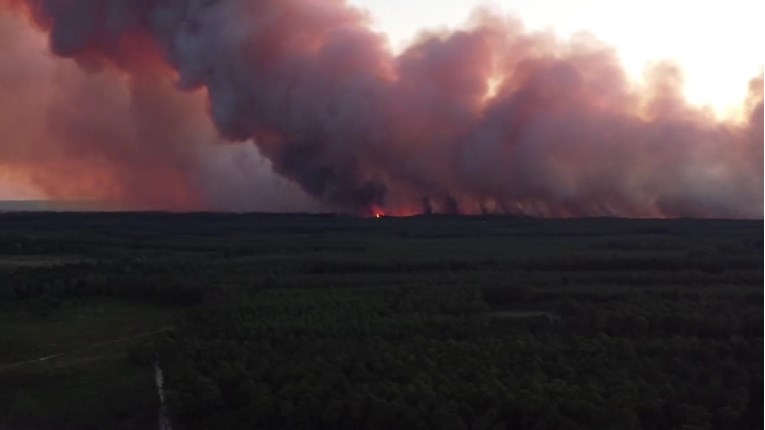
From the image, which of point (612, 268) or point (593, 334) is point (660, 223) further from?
point (593, 334)

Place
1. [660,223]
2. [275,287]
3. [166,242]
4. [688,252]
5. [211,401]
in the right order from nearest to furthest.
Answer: [211,401] < [275,287] < [688,252] < [166,242] < [660,223]

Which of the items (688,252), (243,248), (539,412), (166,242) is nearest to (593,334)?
(539,412)

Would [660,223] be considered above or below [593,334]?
above

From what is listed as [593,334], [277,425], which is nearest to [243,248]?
[593,334]

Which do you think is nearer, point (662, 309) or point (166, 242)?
point (662, 309)

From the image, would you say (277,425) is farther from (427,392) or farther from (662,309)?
(662,309)

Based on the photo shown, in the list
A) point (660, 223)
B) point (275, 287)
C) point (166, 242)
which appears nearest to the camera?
point (275, 287)
